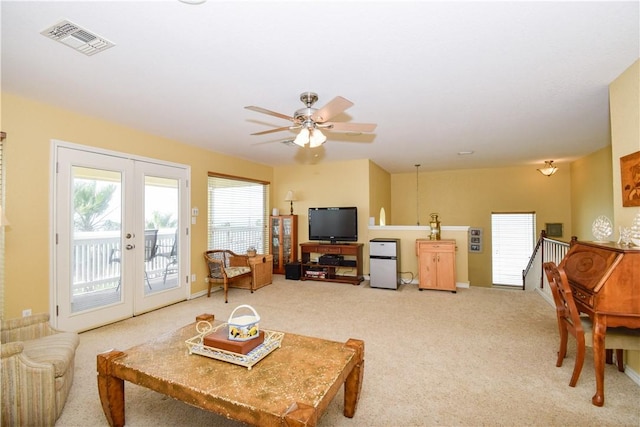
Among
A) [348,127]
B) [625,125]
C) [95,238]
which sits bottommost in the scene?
[95,238]

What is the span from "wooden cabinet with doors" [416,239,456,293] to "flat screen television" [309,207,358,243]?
1.28m

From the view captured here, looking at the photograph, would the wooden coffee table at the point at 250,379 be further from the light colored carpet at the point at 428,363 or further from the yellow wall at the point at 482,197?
the yellow wall at the point at 482,197

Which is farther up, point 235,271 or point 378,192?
point 378,192

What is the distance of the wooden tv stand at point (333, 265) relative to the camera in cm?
550

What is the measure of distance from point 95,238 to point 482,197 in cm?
769

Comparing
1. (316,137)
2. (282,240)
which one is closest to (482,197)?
(282,240)

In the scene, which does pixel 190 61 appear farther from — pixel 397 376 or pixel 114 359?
pixel 397 376

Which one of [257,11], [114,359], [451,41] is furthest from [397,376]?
[257,11]

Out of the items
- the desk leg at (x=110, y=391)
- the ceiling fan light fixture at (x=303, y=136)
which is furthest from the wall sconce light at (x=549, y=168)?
the desk leg at (x=110, y=391)

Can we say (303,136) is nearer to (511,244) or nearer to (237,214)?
(237,214)

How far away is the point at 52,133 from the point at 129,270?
1.76 meters

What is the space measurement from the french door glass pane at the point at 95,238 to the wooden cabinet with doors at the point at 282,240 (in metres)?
3.11

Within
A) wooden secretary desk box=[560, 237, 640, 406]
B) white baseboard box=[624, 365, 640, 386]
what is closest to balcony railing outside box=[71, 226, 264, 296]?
wooden secretary desk box=[560, 237, 640, 406]

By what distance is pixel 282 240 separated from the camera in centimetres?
628
